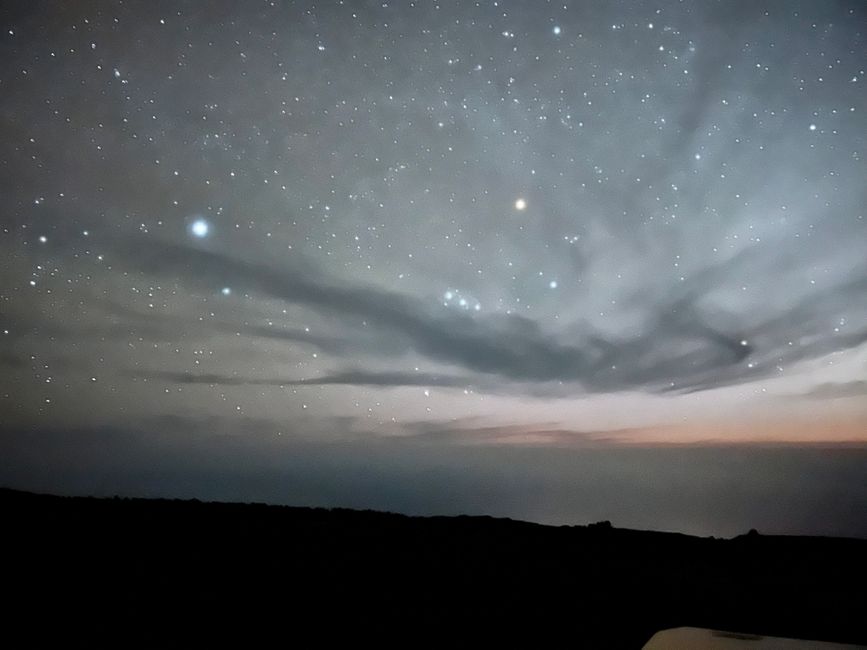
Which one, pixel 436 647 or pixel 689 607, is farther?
pixel 689 607

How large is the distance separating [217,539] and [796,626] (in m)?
8.40

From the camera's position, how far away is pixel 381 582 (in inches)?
282

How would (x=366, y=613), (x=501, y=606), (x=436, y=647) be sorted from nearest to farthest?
(x=436, y=647) < (x=366, y=613) < (x=501, y=606)

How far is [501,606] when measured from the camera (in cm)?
646

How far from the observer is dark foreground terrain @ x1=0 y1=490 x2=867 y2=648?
215 inches

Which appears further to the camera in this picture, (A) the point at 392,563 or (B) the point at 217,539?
(B) the point at 217,539

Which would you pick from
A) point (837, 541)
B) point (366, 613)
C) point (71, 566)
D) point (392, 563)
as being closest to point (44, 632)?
point (71, 566)

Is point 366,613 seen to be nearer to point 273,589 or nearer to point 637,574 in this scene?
point 273,589

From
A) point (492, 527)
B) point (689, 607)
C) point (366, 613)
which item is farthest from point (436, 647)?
point (492, 527)

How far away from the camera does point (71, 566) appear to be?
268 inches

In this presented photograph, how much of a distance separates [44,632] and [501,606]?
4.85m

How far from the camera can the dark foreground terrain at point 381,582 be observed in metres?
5.46

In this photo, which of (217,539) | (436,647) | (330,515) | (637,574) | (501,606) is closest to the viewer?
(436,647)

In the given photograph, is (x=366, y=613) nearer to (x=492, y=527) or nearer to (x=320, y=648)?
(x=320, y=648)
